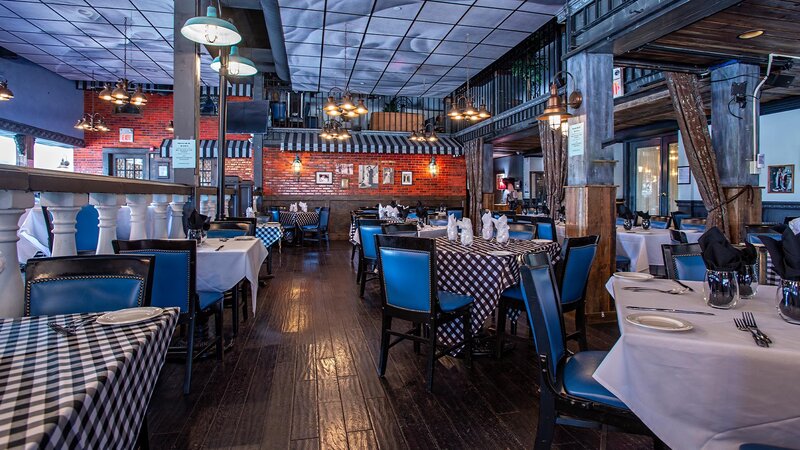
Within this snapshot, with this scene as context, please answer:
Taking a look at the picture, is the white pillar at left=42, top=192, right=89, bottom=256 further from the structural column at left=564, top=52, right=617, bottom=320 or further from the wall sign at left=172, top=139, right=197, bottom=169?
the structural column at left=564, top=52, right=617, bottom=320

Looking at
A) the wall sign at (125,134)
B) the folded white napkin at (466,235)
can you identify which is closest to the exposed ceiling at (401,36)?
Answer: the folded white napkin at (466,235)

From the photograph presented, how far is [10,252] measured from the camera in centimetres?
188

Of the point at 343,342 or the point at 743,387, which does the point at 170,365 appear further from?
the point at 743,387

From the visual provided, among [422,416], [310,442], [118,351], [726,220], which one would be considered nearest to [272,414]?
[310,442]

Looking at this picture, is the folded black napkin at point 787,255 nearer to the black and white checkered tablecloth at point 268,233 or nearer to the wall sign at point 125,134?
the black and white checkered tablecloth at point 268,233

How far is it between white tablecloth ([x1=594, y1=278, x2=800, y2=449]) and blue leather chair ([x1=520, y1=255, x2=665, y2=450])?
0.65ft

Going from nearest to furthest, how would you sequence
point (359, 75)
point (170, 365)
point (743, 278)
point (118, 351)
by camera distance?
point (118, 351) < point (743, 278) < point (170, 365) < point (359, 75)

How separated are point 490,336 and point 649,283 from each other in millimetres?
1492

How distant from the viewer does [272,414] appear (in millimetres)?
2451

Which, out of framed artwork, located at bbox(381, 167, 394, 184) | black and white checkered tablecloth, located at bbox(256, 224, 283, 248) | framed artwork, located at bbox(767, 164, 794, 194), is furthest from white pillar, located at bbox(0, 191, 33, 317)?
framed artwork, located at bbox(381, 167, 394, 184)

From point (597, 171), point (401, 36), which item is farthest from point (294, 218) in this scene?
point (597, 171)

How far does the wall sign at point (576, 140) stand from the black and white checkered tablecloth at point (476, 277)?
5.45 feet

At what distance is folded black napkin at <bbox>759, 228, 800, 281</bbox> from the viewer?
145cm

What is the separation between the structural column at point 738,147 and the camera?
5387 millimetres
